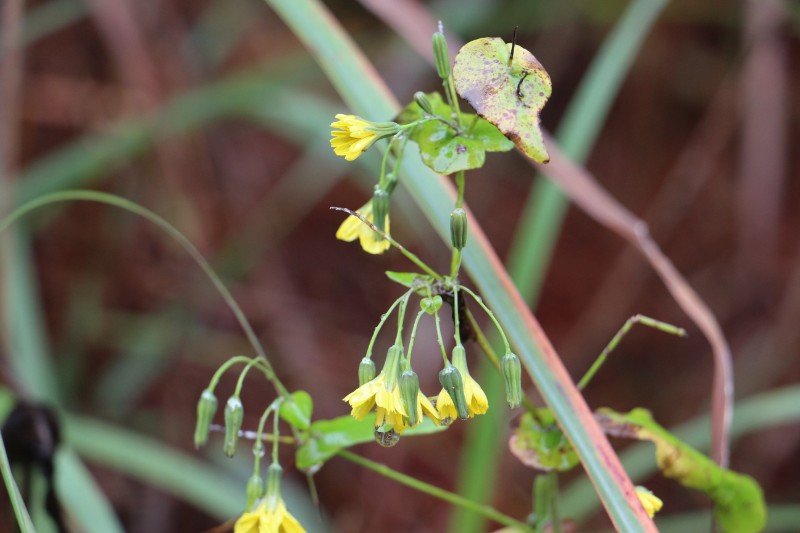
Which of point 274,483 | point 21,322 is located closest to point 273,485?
point 274,483

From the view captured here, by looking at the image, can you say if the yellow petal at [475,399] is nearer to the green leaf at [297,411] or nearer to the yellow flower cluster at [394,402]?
the yellow flower cluster at [394,402]

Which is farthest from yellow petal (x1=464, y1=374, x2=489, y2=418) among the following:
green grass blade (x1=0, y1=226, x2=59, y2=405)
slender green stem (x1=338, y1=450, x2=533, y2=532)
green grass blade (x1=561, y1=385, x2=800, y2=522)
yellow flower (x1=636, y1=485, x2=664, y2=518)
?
green grass blade (x1=0, y1=226, x2=59, y2=405)

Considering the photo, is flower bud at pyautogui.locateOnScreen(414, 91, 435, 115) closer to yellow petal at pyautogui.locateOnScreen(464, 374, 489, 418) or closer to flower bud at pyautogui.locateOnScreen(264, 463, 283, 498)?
yellow petal at pyautogui.locateOnScreen(464, 374, 489, 418)

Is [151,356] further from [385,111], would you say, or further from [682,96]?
[682,96]

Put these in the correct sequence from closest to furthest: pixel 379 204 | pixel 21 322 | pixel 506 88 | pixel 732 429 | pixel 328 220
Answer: pixel 506 88, pixel 379 204, pixel 732 429, pixel 21 322, pixel 328 220

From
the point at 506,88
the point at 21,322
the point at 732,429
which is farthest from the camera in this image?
the point at 21,322

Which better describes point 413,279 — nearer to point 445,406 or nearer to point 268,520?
point 445,406
